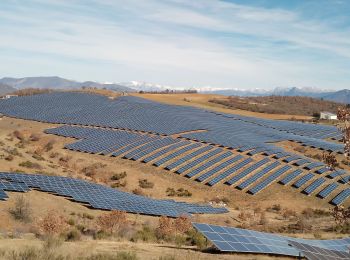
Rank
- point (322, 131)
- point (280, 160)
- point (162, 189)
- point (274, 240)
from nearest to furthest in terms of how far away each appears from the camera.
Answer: point (274, 240)
point (162, 189)
point (280, 160)
point (322, 131)

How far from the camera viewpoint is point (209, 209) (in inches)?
1534

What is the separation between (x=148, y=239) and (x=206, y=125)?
57.4m

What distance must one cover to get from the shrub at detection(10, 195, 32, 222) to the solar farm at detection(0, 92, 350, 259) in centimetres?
262

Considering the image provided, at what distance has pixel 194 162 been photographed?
5600 centimetres

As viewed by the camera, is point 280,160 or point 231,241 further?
point 280,160

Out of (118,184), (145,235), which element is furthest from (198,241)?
(118,184)

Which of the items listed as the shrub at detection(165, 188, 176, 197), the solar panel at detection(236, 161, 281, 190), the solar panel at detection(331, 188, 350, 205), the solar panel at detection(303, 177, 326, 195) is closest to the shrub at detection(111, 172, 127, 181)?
the shrub at detection(165, 188, 176, 197)

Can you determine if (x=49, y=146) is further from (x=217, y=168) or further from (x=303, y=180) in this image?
(x=303, y=180)

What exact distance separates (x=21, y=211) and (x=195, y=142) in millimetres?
41514

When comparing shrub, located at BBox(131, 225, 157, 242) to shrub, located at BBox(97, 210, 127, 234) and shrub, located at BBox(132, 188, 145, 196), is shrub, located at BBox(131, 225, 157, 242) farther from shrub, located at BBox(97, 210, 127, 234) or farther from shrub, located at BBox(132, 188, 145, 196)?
shrub, located at BBox(132, 188, 145, 196)

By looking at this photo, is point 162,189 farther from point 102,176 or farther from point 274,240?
point 274,240

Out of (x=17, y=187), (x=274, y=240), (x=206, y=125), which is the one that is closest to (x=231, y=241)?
(x=274, y=240)

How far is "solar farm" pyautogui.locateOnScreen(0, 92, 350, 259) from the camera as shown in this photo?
2272cm

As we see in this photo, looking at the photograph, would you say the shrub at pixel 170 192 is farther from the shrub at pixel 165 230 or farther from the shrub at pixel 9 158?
the shrub at pixel 165 230
